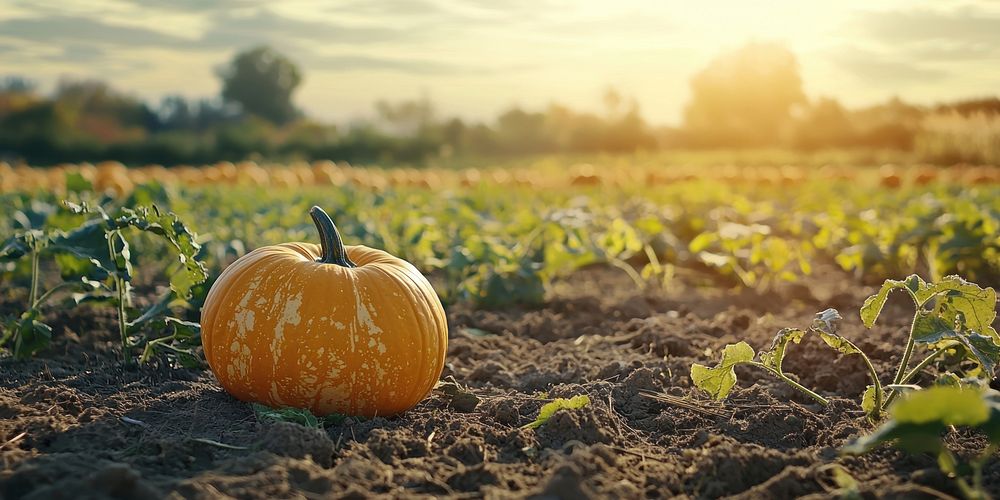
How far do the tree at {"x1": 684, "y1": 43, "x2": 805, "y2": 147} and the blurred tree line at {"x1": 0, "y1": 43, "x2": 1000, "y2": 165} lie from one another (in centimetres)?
6

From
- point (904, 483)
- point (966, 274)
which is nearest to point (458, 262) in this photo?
point (904, 483)

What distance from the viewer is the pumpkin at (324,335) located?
3.13 metres

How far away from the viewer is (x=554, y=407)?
3004 mm

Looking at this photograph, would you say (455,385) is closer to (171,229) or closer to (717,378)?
(717,378)

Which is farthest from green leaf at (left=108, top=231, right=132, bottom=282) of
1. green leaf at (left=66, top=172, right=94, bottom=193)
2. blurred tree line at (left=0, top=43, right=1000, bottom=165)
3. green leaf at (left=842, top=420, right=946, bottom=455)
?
blurred tree line at (left=0, top=43, right=1000, bottom=165)

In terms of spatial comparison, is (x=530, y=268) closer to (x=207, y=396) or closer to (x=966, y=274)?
(x=207, y=396)

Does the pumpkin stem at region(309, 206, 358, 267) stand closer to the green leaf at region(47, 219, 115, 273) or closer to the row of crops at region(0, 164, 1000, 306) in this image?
the green leaf at region(47, 219, 115, 273)

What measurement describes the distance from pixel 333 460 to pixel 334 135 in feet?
95.7

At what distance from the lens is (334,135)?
102 ft

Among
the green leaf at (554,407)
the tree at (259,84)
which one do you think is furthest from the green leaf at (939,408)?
the tree at (259,84)

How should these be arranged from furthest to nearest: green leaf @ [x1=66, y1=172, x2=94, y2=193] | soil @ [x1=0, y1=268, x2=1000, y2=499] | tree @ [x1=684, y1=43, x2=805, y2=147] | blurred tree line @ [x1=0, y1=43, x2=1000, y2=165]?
tree @ [x1=684, y1=43, x2=805, y2=147] < blurred tree line @ [x1=0, y1=43, x2=1000, y2=165] < green leaf @ [x1=66, y1=172, x2=94, y2=193] < soil @ [x1=0, y1=268, x2=1000, y2=499]

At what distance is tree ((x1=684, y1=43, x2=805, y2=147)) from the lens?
47656 millimetres

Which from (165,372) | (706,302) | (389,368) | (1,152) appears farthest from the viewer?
(1,152)

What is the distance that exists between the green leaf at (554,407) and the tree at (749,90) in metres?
43.6
